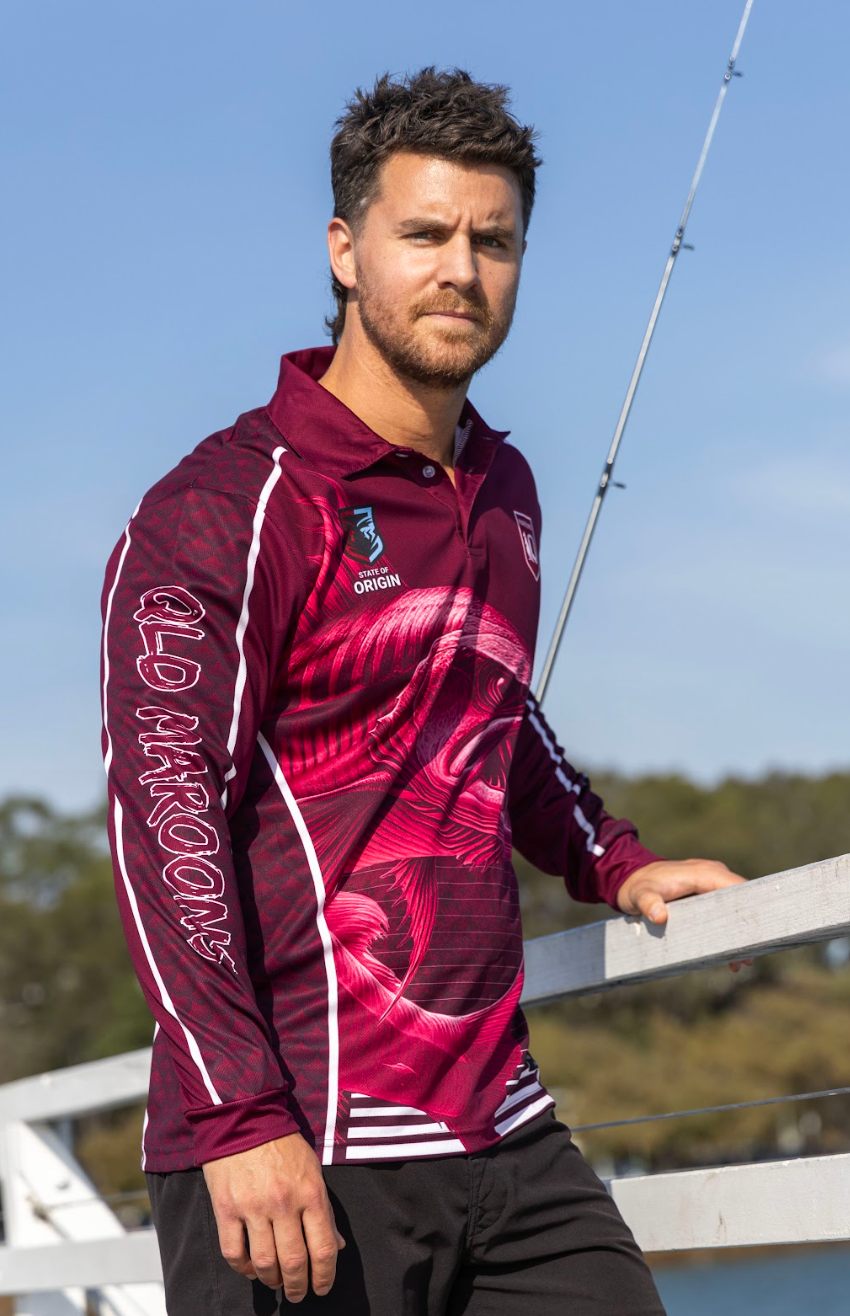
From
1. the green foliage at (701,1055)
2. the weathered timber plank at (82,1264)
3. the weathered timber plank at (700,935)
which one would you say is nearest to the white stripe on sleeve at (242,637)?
the weathered timber plank at (700,935)

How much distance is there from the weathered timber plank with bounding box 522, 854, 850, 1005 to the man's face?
0.82m

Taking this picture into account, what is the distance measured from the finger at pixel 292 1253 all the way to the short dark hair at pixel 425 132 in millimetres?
1349

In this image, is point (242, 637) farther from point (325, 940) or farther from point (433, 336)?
point (433, 336)

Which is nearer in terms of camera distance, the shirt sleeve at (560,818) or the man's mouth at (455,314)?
the man's mouth at (455,314)

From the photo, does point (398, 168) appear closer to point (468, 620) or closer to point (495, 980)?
point (468, 620)

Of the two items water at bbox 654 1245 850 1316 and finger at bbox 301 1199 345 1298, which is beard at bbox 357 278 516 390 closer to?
finger at bbox 301 1199 345 1298

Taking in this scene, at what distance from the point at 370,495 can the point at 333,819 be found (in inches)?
17.0

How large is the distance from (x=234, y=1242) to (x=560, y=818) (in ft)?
3.49

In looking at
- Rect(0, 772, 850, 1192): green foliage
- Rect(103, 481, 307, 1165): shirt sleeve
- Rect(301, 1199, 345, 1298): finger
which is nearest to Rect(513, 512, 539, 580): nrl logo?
Rect(103, 481, 307, 1165): shirt sleeve

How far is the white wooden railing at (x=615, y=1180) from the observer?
6.78ft

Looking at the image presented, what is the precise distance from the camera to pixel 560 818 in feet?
8.67

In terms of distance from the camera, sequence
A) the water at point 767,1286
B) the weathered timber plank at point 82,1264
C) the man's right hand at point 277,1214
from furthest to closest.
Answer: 1. the water at point 767,1286
2. the weathered timber plank at point 82,1264
3. the man's right hand at point 277,1214

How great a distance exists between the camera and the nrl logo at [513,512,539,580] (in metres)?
2.42

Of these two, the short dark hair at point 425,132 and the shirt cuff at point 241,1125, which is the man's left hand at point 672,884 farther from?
the short dark hair at point 425,132
